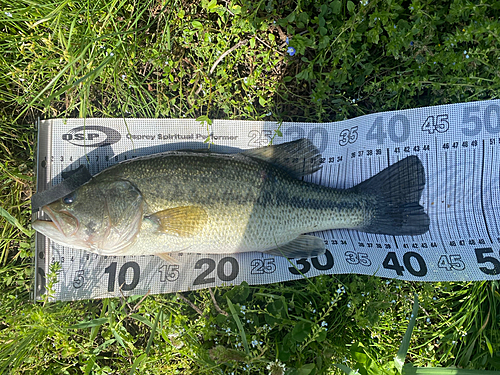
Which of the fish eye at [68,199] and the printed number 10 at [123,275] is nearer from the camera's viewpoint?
the fish eye at [68,199]

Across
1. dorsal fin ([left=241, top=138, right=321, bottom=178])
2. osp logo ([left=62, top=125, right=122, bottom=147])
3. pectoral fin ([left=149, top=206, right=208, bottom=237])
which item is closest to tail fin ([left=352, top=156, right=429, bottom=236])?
dorsal fin ([left=241, top=138, right=321, bottom=178])

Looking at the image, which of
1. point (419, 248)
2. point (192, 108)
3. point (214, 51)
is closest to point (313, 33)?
point (214, 51)

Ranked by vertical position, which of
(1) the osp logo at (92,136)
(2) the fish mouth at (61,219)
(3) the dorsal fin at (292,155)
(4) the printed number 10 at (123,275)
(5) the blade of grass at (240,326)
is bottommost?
(5) the blade of grass at (240,326)

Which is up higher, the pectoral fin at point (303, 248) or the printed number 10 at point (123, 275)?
the pectoral fin at point (303, 248)

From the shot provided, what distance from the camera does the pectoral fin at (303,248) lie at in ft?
8.59

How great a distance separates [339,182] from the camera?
2811mm

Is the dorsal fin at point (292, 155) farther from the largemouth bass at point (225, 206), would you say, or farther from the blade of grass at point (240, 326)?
the blade of grass at point (240, 326)

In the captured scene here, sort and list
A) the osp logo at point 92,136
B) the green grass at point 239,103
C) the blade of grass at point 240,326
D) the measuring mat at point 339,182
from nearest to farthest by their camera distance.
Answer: the blade of grass at point 240,326 → the green grass at point 239,103 → the measuring mat at point 339,182 → the osp logo at point 92,136

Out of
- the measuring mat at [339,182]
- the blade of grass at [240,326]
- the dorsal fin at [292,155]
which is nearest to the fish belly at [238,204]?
the dorsal fin at [292,155]

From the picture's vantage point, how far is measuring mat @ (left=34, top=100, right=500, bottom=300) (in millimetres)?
2600

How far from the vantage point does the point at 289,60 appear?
2.79 metres

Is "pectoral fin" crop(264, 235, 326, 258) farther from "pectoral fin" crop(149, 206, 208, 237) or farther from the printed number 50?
the printed number 50

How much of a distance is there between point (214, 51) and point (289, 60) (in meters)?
0.69

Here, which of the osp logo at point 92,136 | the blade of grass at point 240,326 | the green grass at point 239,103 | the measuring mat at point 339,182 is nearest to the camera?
the blade of grass at point 240,326
